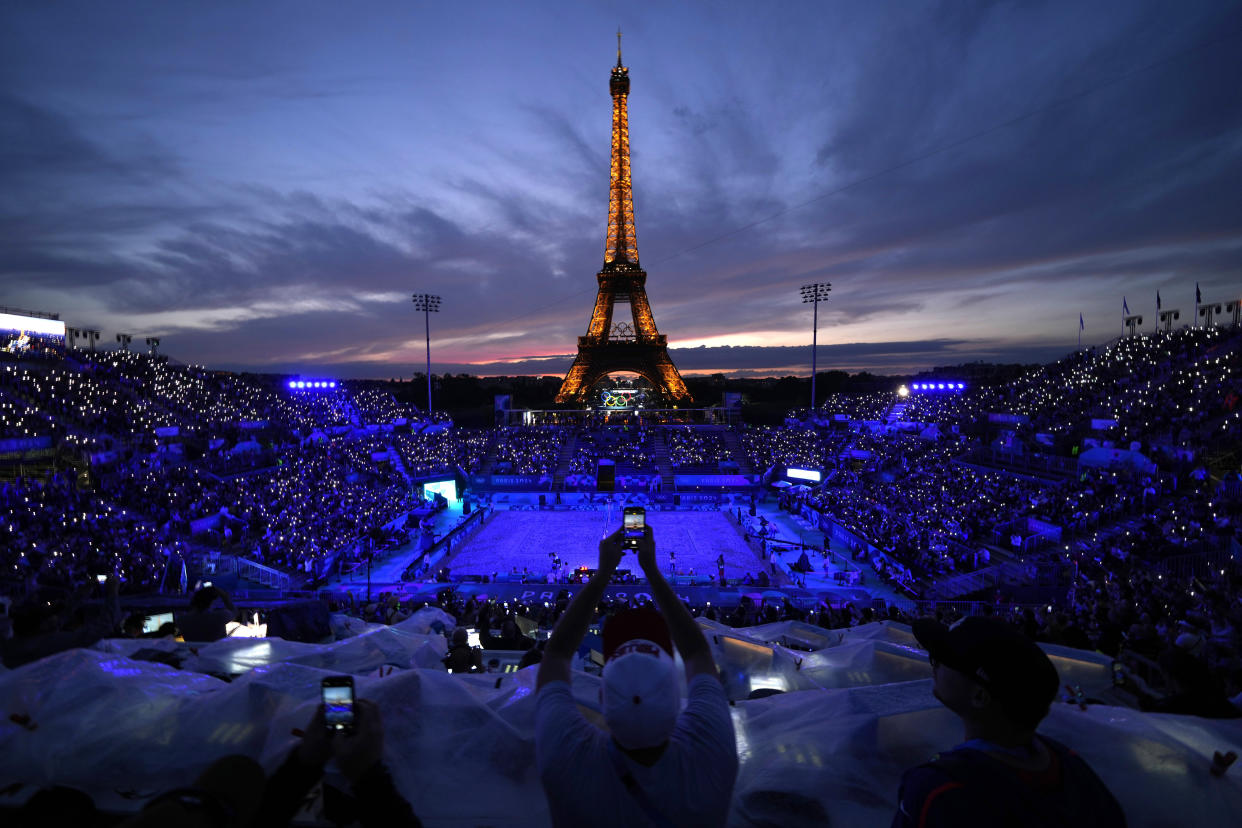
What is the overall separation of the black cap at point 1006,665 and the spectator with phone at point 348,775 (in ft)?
4.49

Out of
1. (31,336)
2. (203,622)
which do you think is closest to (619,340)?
(31,336)

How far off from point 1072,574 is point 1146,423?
36.3 feet

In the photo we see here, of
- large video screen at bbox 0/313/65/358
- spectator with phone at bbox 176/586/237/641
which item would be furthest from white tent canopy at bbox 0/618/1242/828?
large video screen at bbox 0/313/65/358

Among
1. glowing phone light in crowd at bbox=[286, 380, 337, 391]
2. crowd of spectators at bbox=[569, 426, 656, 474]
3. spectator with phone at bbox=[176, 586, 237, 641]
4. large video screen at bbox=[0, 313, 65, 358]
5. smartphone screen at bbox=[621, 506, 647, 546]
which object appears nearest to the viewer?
smartphone screen at bbox=[621, 506, 647, 546]

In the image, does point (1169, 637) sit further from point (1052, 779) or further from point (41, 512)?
A: point (41, 512)

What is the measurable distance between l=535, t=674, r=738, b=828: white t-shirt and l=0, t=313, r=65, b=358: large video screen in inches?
1459

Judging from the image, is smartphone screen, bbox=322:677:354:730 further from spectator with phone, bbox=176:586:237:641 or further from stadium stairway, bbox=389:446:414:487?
stadium stairway, bbox=389:446:414:487

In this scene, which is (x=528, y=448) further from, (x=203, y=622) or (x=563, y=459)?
(x=203, y=622)

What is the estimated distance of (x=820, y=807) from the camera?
2.16 meters

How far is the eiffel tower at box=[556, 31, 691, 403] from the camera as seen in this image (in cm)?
4666

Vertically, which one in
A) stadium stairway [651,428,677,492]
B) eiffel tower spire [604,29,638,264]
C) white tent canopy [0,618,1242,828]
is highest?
eiffel tower spire [604,29,638,264]

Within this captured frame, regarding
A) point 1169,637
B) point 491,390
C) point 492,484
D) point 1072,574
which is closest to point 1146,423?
point 1072,574

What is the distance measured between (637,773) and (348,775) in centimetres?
71

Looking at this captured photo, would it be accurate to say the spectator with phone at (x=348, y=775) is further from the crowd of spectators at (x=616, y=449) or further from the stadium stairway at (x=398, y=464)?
the crowd of spectators at (x=616, y=449)
